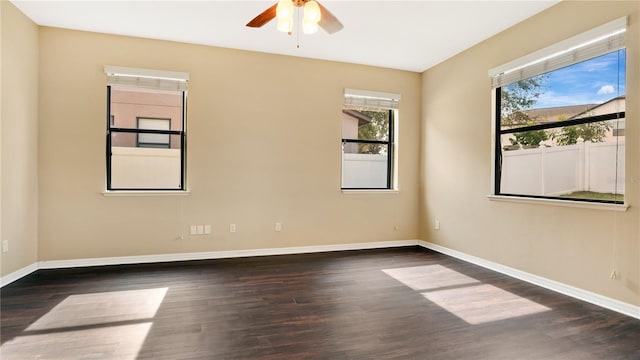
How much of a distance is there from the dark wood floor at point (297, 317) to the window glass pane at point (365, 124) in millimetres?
2137

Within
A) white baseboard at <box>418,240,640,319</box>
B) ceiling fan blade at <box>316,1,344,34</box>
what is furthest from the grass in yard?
ceiling fan blade at <box>316,1,344,34</box>

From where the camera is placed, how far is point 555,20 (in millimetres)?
3186

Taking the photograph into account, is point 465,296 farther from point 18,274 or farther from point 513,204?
point 18,274

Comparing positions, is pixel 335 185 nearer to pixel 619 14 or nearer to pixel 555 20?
pixel 555 20

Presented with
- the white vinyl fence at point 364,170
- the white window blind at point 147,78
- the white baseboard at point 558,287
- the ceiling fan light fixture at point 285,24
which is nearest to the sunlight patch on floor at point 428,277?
the white baseboard at point 558,287

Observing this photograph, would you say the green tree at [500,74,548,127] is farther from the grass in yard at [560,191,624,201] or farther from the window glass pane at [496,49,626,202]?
the grass in yard at [560,191,624,201]

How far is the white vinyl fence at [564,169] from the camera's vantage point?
2.79 m

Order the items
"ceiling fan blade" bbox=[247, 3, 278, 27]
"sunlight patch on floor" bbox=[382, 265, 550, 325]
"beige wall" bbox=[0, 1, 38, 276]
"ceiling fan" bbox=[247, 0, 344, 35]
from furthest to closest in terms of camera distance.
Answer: "beige wall" bbox=[0, 1, 38, 276]
"sunlight patch on floor" bbox=[382, 265, 550, 325]
"ceiling fan blade" bbox=[247, 3, 278, 27]
"ceiling fan" bbox=[247, 0, 344, 35]

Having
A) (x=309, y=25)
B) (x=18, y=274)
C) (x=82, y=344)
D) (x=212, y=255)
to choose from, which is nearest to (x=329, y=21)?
(x=309, y=25)

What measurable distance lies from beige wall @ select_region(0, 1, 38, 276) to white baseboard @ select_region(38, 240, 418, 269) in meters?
0.35

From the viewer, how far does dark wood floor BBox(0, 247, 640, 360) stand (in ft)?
6.79

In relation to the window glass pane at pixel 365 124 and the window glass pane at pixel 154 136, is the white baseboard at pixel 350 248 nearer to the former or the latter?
the window glass pane at pixel 154 136

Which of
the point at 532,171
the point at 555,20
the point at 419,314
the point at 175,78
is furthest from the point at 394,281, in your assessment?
the point at 175,78

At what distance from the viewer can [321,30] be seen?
12.3 ft
